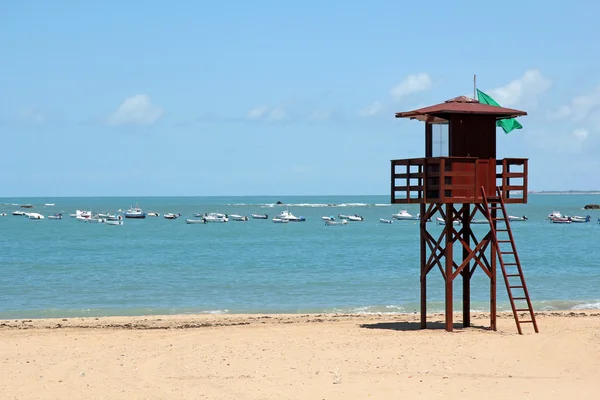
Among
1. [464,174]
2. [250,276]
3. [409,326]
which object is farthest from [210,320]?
[250,276]

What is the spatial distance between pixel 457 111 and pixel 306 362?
7.02 meters

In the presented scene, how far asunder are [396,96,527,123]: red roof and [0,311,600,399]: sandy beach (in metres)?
5.06

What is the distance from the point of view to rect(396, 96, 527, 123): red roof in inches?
785

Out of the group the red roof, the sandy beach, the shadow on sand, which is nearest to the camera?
the sandy beach

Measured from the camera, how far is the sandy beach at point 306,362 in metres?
14.3

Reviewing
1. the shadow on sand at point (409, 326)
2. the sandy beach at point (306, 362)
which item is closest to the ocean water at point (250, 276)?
the shadow on sand at point (409, 326)

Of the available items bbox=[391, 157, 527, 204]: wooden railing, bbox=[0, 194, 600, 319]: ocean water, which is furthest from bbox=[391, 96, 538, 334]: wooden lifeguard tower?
bbox=[0, 194, 600, 319]: ocean water

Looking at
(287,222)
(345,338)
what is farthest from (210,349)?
(287,222)

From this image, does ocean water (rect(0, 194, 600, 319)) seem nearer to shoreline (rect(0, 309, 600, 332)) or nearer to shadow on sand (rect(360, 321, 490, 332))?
shoreline (rect(0, 309, 600, 332))

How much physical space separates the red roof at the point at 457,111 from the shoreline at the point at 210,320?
5.94 m

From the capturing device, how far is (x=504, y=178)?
20547 millimetres

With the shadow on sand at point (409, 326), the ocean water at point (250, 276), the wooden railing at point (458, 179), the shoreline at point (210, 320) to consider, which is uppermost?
the wooden railing at point (458, 179)

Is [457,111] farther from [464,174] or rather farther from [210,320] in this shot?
[210,320]

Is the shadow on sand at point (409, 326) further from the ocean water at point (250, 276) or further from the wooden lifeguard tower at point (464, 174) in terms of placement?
the ocean water at point (250, 276)
